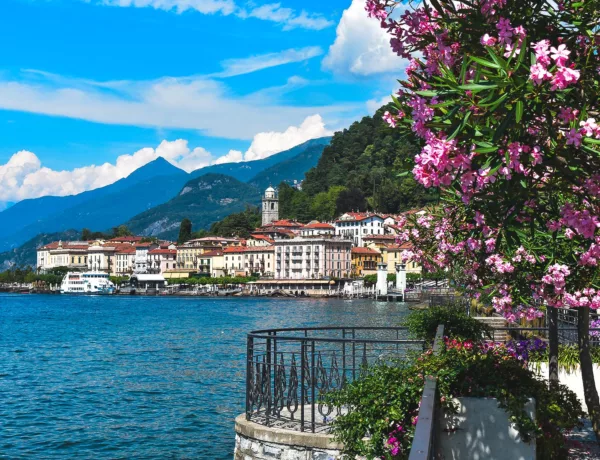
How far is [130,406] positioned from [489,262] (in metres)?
15.9

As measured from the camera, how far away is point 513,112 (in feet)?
12.0

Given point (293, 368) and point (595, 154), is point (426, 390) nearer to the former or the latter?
point (595, 154)

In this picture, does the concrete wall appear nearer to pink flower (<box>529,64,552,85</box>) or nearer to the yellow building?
pink flower (<box>529,64,552,85</box>)

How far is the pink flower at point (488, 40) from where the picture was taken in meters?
3.98

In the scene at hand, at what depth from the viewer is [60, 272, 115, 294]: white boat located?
16338cm

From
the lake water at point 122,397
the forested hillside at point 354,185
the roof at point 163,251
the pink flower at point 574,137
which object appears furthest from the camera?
the roof at point 163,251

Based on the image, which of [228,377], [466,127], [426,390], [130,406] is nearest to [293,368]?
[426,390]

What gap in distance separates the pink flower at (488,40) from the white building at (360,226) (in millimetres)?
148149

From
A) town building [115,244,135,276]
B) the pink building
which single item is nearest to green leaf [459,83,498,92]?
the pink building

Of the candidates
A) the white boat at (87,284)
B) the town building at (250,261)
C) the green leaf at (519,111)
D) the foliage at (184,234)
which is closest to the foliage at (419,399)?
the green leaf at (519,111)

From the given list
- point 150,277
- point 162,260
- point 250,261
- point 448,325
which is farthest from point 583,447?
point 162,260

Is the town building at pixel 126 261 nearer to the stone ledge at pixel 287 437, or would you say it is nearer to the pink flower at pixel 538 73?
the stone ledge at pixel 287 437

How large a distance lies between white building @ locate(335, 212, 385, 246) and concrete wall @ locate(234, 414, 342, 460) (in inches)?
5643

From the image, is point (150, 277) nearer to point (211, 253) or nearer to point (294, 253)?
point (211, 253)
